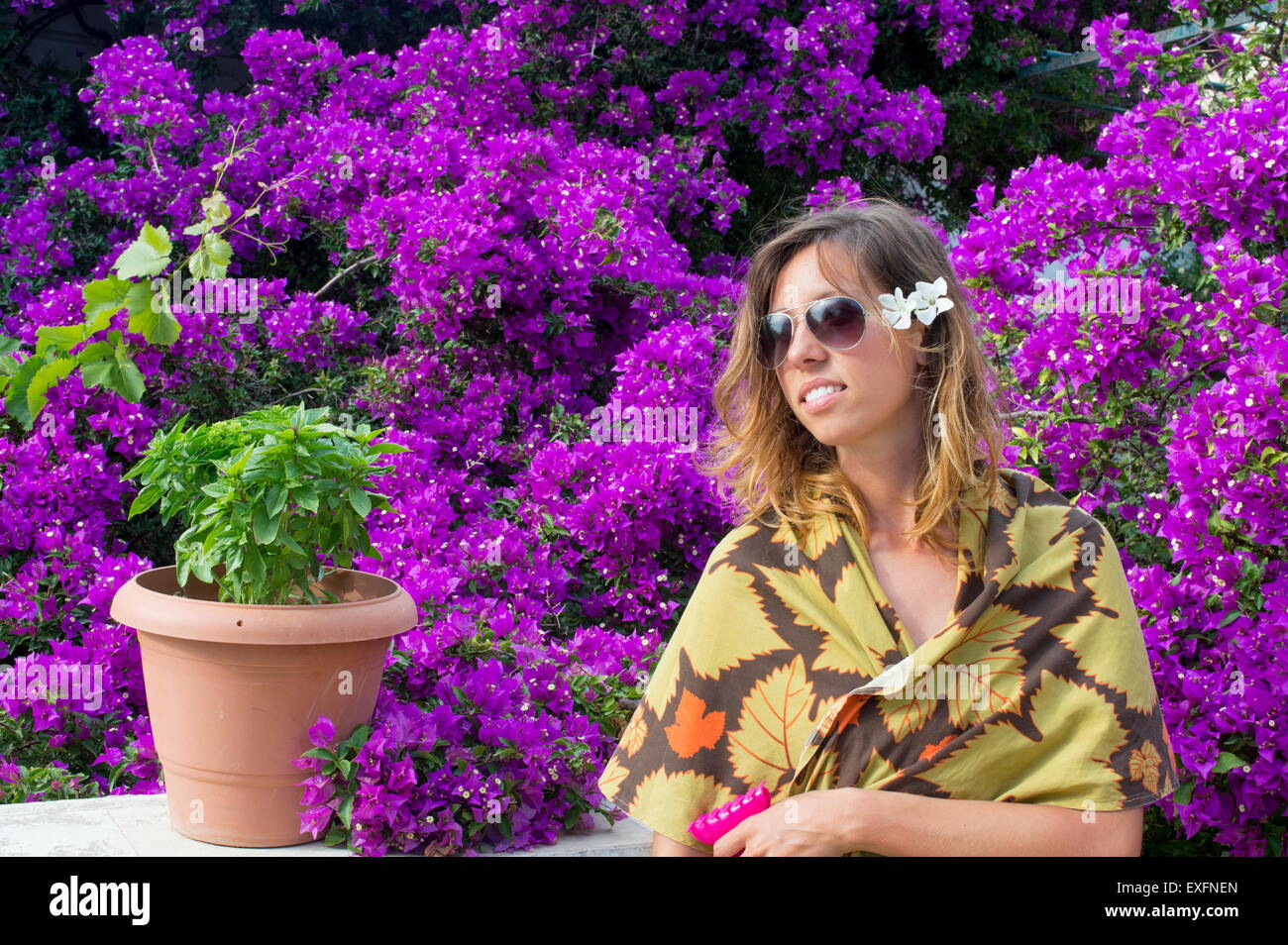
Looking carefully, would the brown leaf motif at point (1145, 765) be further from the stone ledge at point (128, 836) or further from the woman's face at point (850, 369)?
the stone ledge at point (128, 836)

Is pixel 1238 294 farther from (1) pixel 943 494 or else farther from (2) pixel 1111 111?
(2) pixel 1111 111

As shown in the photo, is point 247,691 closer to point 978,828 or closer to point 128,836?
point 128,836

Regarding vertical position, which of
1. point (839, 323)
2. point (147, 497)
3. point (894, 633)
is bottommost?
point (894, 633)

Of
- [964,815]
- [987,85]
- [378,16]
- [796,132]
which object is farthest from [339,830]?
[987,85]

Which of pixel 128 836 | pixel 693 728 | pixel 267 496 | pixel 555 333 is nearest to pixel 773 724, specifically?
pixel 693 728

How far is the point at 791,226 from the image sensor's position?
1.76 meters

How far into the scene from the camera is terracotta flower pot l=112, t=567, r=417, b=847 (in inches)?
81.3

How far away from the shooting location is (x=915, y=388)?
67.4 inches

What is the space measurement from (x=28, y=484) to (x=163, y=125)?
5.62ft

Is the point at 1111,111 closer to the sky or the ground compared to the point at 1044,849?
closer to the sky

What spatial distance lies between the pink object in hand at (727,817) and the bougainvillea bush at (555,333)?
2.27ft

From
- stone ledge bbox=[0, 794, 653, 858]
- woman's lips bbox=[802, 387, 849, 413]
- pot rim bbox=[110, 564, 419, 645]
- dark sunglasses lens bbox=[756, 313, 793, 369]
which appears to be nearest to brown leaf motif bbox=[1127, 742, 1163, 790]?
Result: woman's lips bbox=[802, 387, 849, 413]

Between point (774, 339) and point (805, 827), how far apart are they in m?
0.68

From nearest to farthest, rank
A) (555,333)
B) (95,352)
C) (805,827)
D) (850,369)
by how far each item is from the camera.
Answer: (805,827) → (850,369) → (95,352) → (555,333)
